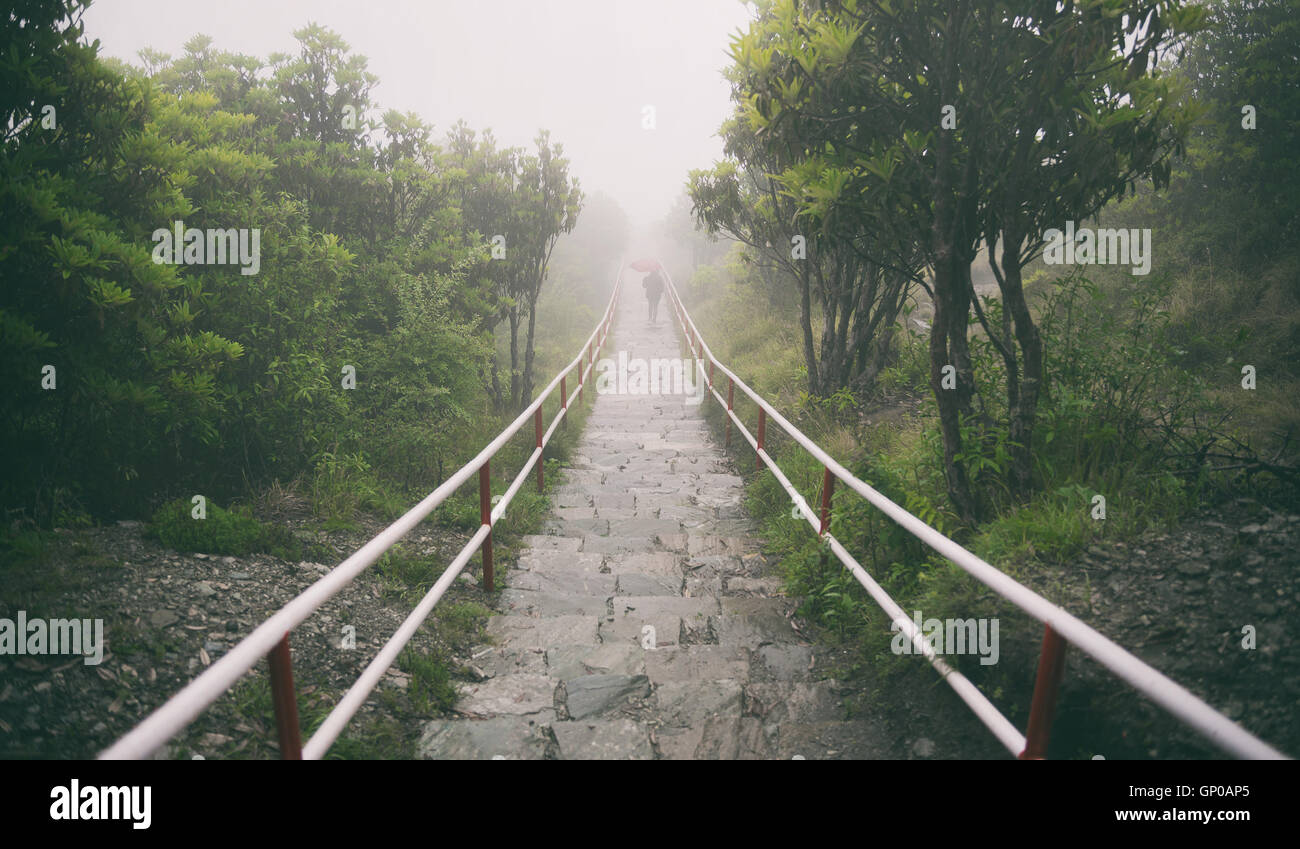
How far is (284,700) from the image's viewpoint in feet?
6.66

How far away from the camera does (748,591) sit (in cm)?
466

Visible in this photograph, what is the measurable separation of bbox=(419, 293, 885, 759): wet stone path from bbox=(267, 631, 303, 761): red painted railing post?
85 cm

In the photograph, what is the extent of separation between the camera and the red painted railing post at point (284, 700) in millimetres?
2018

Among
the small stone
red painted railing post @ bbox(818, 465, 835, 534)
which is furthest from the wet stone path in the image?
the small stone

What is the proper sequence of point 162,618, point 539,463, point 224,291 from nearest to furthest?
point 162,618 < point 224,291 < point 539,463

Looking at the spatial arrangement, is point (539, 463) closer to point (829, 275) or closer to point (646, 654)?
point (646, 654)

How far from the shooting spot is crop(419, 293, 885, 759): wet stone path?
116 inches

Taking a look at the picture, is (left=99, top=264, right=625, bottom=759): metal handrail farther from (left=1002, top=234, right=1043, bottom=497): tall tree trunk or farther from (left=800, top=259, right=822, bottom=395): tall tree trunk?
(left=800, top=259, right=822, bottom=395): tall tree trunk

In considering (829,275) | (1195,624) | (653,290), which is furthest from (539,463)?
(653,290)

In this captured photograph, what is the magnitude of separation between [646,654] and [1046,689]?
214cm

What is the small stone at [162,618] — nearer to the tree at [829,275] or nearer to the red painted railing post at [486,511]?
the red painted railing post at [486,511]

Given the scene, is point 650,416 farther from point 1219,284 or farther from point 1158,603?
point 1158,603

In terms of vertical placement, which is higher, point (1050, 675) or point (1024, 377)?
point (1024, 377)

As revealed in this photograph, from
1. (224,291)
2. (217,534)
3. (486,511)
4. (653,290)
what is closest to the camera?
(217,534)
